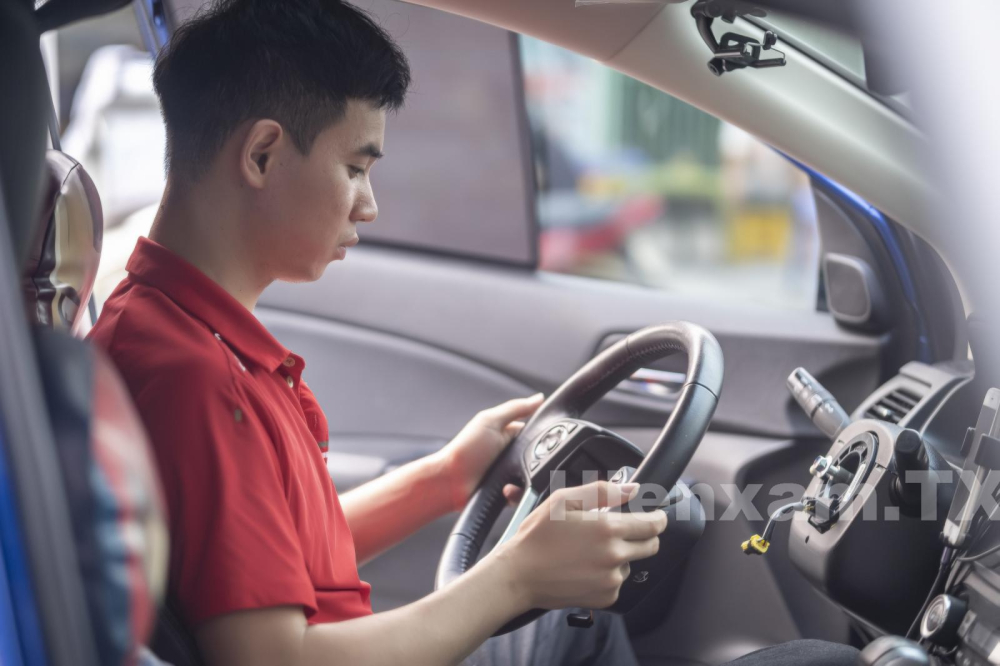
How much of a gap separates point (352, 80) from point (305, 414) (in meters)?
0.40

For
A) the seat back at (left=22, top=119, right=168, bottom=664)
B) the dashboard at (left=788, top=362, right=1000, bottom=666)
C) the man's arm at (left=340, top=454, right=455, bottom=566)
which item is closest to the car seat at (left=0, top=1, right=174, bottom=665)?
the seat back at (left=22, top=119, right=168, bottom=664)

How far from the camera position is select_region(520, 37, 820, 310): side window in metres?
8.34

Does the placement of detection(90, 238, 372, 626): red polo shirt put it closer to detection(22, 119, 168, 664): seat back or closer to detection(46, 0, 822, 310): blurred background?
detection(22, 119, 168, 664): seat back

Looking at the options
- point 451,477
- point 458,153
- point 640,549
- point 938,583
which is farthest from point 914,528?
point 458,153

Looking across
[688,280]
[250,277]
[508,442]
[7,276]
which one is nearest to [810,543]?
[508,442]

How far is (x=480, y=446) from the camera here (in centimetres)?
141

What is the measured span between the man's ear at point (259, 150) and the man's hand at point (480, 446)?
1.72 feet

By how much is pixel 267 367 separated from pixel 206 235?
0.15m

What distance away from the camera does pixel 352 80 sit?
3.52 ft

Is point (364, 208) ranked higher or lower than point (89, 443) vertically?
higher

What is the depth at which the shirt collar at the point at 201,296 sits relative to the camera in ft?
3.33

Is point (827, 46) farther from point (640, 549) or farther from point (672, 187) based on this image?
point (672, 187)

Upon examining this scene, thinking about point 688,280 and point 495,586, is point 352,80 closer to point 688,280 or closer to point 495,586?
point 495,586

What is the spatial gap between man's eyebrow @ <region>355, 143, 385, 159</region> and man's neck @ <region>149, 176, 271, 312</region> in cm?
15
